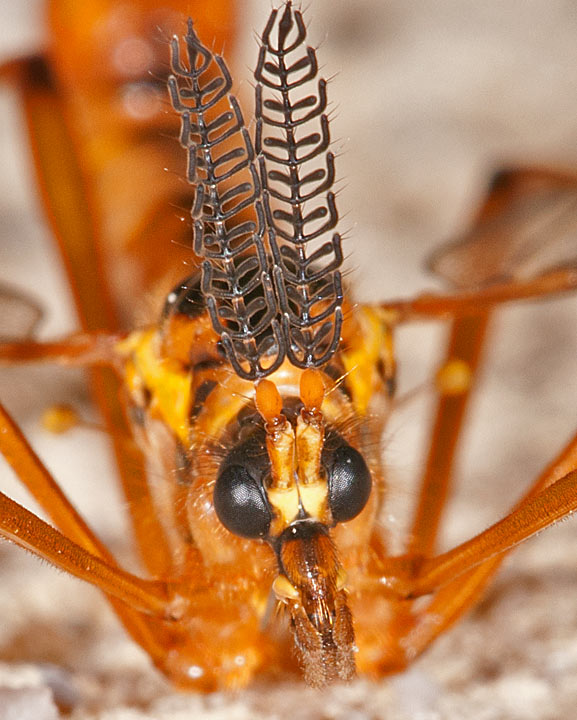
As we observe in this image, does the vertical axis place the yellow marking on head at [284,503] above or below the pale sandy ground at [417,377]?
above

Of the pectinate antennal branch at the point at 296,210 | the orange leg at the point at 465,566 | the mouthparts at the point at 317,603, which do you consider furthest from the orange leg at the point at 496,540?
the pectinate antennal branch at the point at 296,210

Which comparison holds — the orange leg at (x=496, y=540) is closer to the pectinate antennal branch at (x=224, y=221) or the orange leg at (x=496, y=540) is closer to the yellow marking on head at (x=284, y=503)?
the yellow marking on head at (x=284, y=503)

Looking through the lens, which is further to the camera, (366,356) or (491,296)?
(491,296)

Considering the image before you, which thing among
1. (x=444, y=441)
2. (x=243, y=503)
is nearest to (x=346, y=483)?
(x=243, y=503)

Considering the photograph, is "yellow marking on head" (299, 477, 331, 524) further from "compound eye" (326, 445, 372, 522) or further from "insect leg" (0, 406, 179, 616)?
"insect leg" (0, 406, 179, 616)

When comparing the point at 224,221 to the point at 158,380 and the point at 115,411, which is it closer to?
the point at 158,380

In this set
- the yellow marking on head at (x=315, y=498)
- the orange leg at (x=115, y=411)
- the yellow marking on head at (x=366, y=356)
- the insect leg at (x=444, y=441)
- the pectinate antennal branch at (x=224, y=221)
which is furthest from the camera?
the insect leg at (x=444, y=441)
